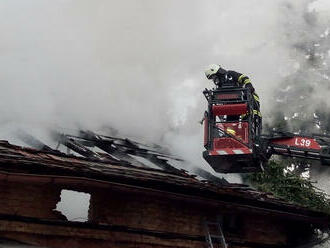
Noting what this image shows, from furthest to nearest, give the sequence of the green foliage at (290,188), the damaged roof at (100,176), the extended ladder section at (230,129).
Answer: the green foliage at (290,188) < the extended ladder section at (230,129) < the damaged roof at (100,176)

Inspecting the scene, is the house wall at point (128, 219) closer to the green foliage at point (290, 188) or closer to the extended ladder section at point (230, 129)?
the extended ladder section at point (230, 129)

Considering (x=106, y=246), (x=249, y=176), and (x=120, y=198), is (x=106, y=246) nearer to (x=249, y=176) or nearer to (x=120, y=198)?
(x=120, y=198)

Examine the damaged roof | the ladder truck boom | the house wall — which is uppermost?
the ladder truck boom

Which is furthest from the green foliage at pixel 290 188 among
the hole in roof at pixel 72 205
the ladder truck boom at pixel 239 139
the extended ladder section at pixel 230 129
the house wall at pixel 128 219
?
the hole in roof at pixel 72 205

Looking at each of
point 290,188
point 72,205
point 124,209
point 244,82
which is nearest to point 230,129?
point 244,82

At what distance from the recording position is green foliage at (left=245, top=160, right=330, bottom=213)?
13578mm

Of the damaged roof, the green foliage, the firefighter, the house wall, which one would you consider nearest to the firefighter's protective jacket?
the firefighter

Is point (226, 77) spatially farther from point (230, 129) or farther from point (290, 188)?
point (290, 188)

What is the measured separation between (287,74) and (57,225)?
10.4 metres

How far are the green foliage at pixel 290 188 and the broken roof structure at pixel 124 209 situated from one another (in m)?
3.98

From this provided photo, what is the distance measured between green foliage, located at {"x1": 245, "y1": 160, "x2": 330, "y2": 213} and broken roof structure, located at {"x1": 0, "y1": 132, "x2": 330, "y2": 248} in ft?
13.1

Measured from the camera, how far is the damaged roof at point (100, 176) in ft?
19.9

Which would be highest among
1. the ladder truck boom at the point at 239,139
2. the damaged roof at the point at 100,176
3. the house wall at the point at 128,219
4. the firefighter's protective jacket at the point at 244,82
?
the firefighter's protective jacket at the point at 244,82

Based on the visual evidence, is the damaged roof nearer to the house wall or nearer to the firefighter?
the house wall
